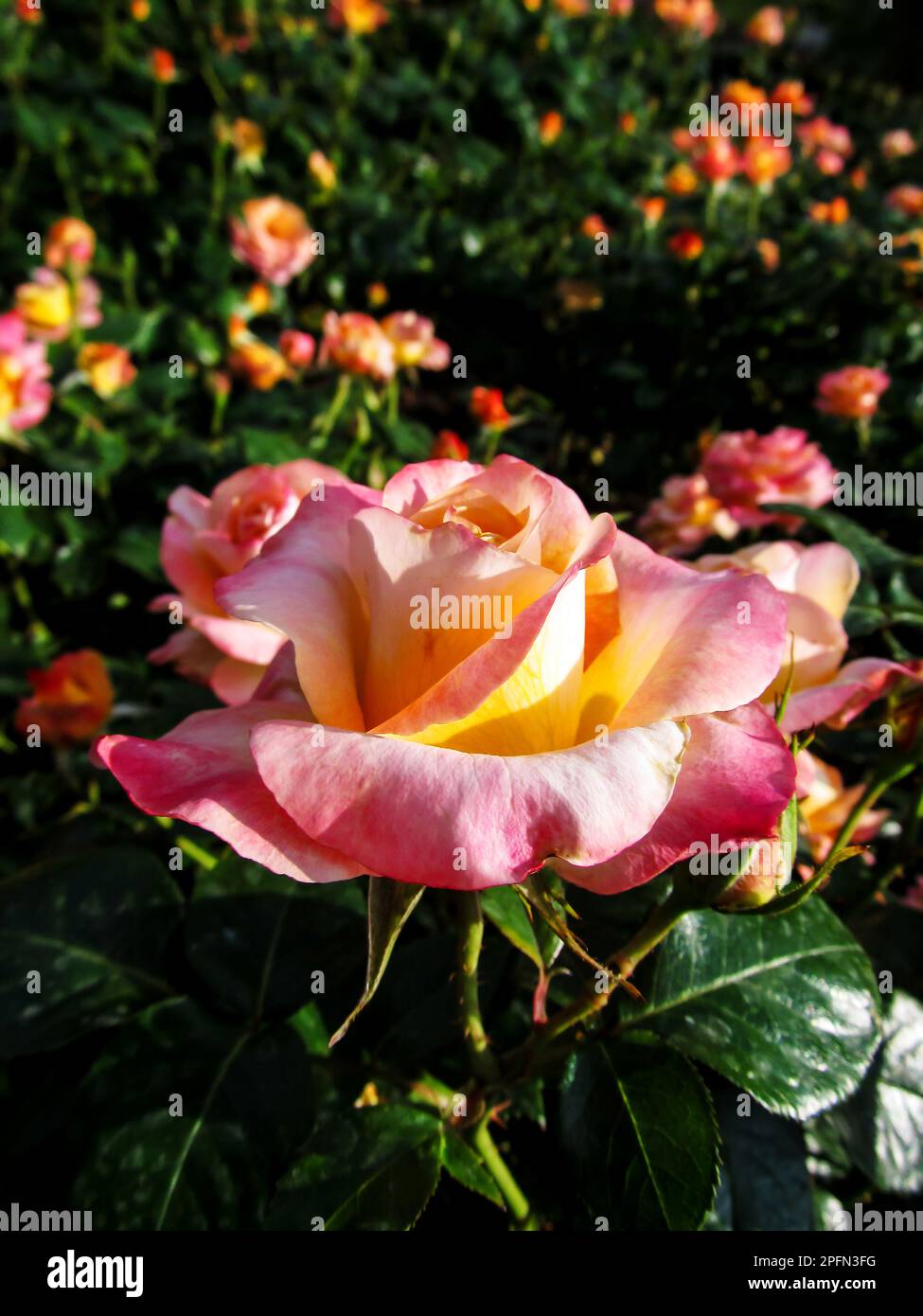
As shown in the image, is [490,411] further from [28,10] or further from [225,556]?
[28,10]

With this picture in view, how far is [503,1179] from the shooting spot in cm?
60

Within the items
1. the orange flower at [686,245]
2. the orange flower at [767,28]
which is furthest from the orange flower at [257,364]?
the orange flower at [767,28]

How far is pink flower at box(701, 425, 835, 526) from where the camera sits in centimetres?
123

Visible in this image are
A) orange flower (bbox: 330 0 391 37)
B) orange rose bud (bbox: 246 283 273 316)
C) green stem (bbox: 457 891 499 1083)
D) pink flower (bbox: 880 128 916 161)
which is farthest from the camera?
pink flower (bbox: 880 128 916 161)

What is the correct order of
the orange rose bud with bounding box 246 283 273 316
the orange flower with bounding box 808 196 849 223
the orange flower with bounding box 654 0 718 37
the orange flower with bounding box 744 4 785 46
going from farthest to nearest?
1. the orange flower with bounding box 744 4 785 46
2. the orange flower with bounding box 654 0 718 37
3. the orange flower with bounding box 808 196 849 223
4. the orange rose bud with bounding box 246 283 273 316

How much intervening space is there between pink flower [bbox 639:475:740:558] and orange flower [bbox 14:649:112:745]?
30.2 inches

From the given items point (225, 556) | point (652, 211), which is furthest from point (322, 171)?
point (225, 556)

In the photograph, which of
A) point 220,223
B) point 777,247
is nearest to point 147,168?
point 220,223

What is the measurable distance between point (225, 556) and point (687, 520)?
0.71m

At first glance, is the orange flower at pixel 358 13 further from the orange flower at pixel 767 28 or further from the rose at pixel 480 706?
the rose at pixel 480 706

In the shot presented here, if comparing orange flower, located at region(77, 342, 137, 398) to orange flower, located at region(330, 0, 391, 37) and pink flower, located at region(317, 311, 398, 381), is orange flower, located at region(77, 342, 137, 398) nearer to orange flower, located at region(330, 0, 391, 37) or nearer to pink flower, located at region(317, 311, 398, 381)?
pink flower, located at region(317, 311, 398, 381)

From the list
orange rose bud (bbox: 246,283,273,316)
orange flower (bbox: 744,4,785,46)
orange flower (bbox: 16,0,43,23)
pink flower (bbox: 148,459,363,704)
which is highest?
orange flower (bbox: 744,4,785,46)

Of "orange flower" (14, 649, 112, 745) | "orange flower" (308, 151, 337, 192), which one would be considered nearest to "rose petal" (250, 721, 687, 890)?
"orange flower" (14, 649, 112, 745)

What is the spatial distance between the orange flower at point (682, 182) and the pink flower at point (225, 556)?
2466 mm
